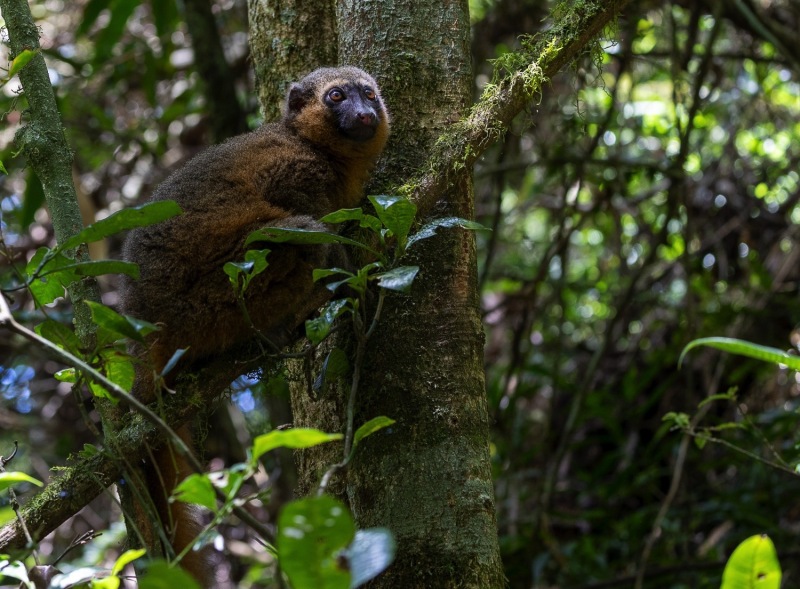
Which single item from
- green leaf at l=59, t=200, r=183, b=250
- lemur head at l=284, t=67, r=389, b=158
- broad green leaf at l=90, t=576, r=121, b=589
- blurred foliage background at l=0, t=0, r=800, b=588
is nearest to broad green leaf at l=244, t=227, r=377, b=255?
green leaf at l=59, t=200, r=183, b=250

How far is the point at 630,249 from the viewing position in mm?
6586

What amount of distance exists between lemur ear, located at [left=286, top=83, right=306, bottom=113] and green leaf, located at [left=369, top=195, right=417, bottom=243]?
149 cm

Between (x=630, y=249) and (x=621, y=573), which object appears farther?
(x=630, y=249)

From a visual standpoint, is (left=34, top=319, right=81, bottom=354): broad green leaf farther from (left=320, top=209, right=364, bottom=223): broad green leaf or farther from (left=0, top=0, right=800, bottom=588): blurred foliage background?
(left=0, top=0, right=800, bottom=588): blurred foliage background

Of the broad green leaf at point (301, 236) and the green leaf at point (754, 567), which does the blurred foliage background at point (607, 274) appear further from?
the green leaf at point (754, 567)

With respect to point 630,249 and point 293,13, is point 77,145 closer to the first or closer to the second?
point 293,13

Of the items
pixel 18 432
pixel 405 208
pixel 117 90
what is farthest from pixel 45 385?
pixel 405 208

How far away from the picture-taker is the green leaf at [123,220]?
6.56 feet

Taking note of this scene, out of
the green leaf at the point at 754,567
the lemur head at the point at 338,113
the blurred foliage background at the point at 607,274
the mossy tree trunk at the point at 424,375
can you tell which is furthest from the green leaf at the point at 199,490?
the blurred foliage background at the point at 607,274

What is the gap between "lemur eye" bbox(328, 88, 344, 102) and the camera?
358 cm

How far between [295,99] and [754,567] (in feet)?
8.59

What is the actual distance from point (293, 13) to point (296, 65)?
21 centimetres

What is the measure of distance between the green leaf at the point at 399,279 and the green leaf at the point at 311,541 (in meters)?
0.82

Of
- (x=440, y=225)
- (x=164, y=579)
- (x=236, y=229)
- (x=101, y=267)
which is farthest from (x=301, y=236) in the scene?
(x=164, y=579)
